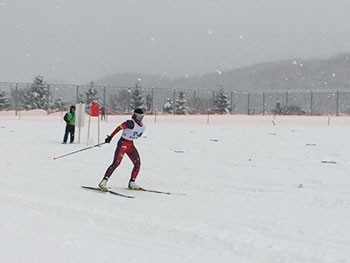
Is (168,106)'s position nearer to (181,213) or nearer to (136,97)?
(136,97)

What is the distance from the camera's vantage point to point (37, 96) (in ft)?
220

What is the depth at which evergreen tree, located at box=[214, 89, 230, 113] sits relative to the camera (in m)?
67.0

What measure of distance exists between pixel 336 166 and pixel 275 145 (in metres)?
5.91

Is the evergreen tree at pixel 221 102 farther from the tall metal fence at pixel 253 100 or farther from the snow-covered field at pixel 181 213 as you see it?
the snow-covered field at pixel 181 213

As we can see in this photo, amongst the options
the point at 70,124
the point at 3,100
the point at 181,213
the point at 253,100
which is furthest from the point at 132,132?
the point at 3,100

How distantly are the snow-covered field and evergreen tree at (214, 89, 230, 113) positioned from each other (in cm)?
5461

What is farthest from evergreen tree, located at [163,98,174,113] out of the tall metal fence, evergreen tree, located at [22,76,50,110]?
evergreen tree, located at [22,76,50,110]

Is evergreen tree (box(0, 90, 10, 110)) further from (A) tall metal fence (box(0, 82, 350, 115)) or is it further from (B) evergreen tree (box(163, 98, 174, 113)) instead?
(B) evergreen tree (box(163, 98, 174, 113))

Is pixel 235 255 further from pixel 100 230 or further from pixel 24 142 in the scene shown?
pixel 24 142

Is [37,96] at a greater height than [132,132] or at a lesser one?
greater

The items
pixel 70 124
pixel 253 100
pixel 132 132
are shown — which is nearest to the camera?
pixel 132 132

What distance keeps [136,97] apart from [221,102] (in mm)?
14660

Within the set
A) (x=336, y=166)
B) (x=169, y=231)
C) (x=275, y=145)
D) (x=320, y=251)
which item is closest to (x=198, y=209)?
(x=169, y=231)

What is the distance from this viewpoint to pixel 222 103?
224 ft
